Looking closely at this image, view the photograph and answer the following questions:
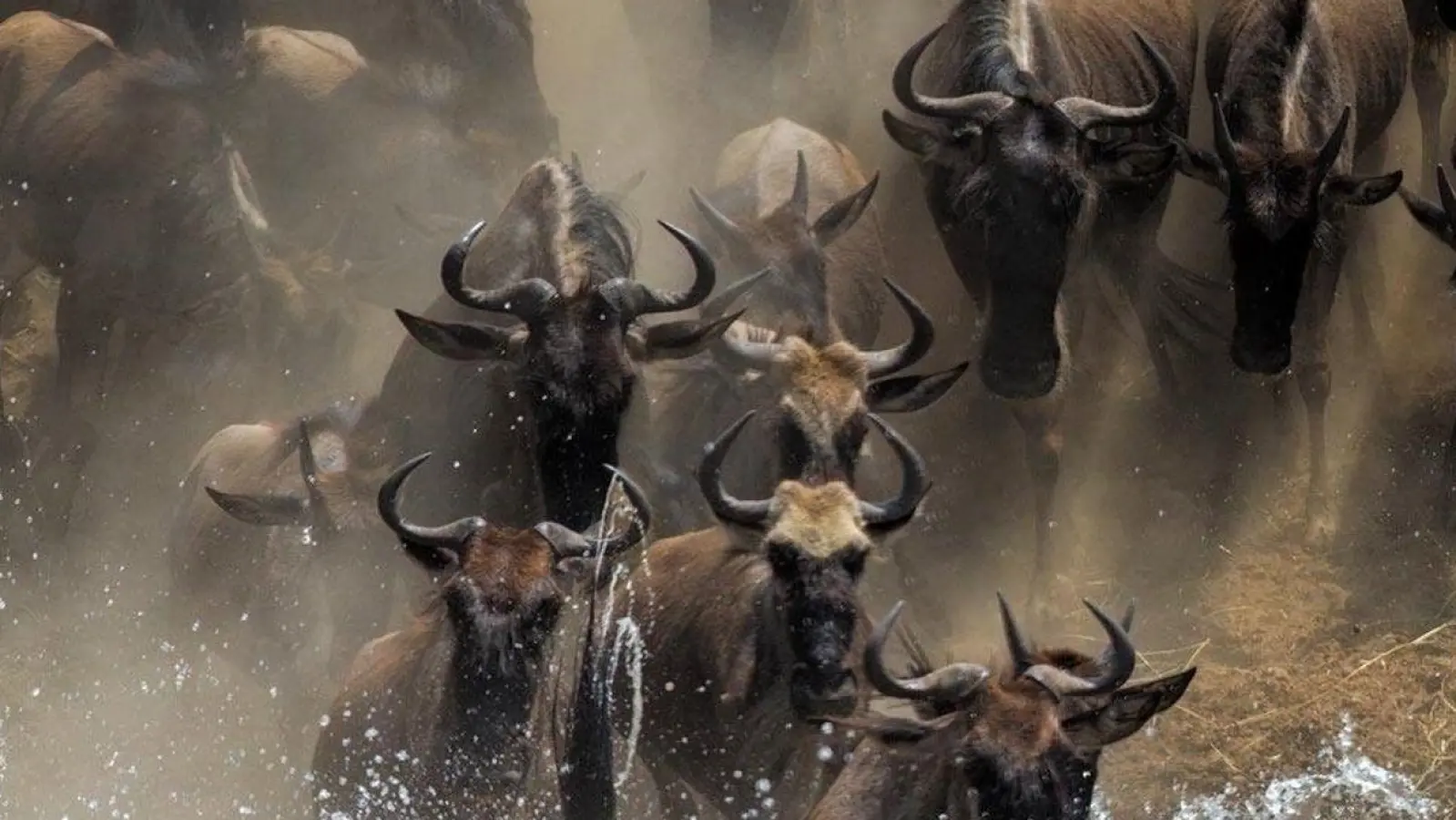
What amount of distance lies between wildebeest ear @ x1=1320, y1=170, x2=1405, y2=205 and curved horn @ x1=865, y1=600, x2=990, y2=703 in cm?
439

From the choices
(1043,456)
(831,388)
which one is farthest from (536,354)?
(1043,456)

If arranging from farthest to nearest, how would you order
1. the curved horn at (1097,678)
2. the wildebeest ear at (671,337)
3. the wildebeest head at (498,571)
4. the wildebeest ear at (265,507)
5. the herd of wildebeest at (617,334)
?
the wildebeest ear at (671,337), the wildebeest ear at (265,507), the herd of wildebeest at (617,334), the wildebeest head at (498,571), the curved horn at (1097,678)

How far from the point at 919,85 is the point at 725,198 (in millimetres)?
1323

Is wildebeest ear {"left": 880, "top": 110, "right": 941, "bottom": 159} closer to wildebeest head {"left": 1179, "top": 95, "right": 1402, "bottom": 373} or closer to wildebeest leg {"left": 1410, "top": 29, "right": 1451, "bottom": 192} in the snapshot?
wildebeest head {"left": 1179, "top": 95, "right": 1402, "bottom": 373}

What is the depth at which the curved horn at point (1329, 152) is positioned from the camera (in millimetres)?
9953

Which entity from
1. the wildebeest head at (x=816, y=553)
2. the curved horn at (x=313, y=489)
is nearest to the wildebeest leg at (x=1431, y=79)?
the wildebeest head at (x=816, y=553)

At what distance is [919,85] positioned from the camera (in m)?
11.5

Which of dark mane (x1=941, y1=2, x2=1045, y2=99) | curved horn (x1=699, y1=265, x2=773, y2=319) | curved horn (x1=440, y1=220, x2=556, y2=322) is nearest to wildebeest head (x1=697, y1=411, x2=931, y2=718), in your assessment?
curved horn (x1=440, y1=220, x2=556, y2=322)

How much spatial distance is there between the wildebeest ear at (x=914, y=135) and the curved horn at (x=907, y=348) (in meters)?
1.34

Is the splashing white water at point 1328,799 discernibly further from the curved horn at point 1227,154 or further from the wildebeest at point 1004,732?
the curved horn at point 1227,154

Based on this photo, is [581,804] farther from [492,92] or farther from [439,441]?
[492,92]

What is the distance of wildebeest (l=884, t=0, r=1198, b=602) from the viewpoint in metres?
10.1

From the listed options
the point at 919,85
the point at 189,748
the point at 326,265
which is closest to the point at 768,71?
the point at 919,85

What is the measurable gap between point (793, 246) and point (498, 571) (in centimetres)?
327
